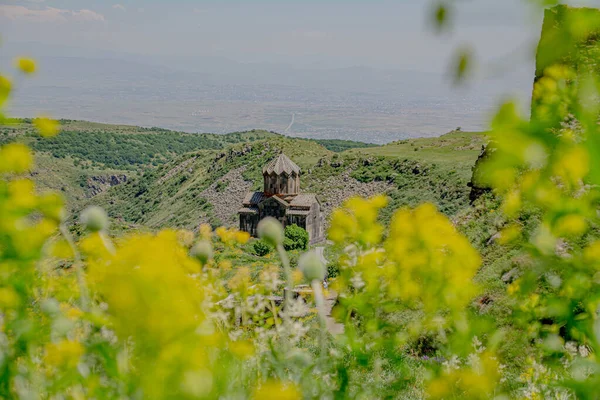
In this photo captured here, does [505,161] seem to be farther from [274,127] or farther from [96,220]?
[274,127]

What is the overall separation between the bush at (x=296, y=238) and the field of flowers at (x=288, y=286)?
2766 centimetres

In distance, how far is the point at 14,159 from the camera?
4.83 ft

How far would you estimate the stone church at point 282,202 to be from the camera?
32562 mm

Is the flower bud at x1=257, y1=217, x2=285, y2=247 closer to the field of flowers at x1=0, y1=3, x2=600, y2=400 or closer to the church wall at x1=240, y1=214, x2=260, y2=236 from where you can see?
the field of flowers at x1=0, y1=3, x2=600, y2=400

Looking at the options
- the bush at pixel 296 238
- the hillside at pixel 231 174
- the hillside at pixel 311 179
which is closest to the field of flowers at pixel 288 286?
the hillside at pixel 231 174

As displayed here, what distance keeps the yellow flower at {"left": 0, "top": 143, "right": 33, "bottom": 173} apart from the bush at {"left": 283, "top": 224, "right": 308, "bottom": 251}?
27992 mm

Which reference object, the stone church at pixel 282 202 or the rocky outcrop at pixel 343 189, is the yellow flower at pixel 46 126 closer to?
the stone church at pixel 282 202

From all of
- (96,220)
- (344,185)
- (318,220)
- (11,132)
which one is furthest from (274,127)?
(96,220)

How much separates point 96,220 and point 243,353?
0.71 metres

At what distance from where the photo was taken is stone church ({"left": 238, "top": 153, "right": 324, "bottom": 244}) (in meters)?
32.6

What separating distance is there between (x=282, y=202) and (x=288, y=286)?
30869 mm

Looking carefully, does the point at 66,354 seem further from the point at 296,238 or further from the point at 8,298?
the point at 296,238

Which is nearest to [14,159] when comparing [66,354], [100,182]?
[66,354]

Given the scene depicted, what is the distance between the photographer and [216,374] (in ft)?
4.67
